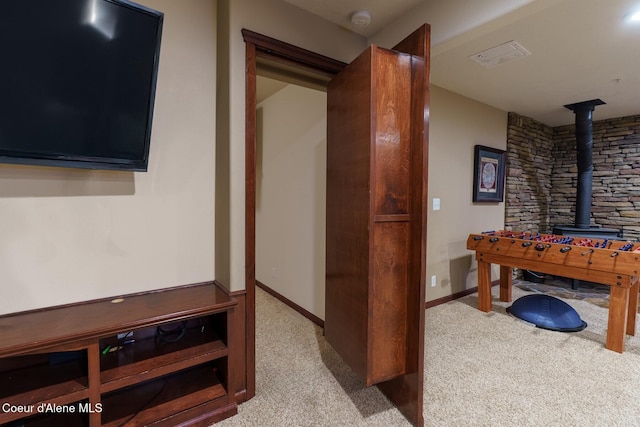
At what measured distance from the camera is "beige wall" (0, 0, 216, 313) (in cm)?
135

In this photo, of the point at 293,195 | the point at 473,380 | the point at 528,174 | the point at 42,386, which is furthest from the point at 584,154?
the point at 42,386

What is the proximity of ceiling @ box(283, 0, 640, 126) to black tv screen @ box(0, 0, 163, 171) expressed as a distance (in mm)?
1053

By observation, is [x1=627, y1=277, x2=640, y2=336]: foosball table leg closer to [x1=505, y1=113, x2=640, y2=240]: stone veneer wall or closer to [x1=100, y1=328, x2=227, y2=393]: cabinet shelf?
[x1=505, y1=113, x2=640, y2=240]: stone veneer wall

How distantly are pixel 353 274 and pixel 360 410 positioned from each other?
0.81m

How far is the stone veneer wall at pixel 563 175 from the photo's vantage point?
159 inches

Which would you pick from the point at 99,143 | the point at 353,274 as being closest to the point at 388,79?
the point at 353,274

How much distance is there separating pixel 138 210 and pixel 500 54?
9.84 feet

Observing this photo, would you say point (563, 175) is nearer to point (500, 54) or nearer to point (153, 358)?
point (500, 54)

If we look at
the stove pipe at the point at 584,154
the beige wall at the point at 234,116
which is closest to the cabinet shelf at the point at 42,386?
the beige wall at the point at 234,116

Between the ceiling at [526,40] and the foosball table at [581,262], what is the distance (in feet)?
5.35

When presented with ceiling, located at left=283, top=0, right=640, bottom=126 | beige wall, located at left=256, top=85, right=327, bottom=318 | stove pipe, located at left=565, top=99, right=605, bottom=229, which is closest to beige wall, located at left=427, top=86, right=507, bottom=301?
ceiling, located at left=283, top=0, right=640, bottom=126

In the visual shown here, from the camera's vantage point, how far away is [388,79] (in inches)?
59.7

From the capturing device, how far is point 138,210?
1.63 meters

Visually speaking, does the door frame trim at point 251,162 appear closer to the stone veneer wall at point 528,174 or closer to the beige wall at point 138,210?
the beige wall at point 138,210
